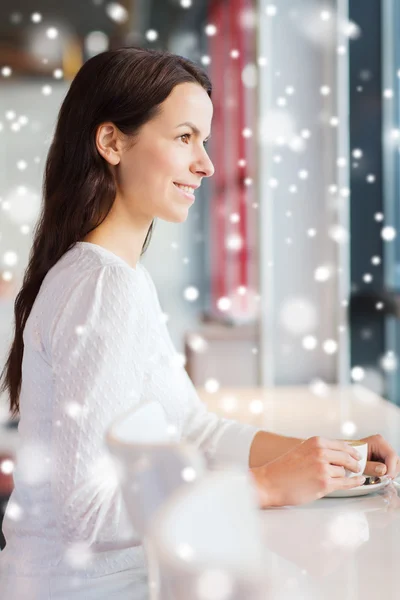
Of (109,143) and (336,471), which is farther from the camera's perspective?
A: (109,143)

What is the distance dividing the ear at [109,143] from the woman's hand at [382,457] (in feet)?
1.68

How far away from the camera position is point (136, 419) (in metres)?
0.62

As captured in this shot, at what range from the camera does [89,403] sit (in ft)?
2.52

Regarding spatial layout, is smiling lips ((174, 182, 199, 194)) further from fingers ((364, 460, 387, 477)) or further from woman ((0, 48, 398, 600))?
fingers ((364, 460, 387, 477))

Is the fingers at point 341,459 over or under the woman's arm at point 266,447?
over

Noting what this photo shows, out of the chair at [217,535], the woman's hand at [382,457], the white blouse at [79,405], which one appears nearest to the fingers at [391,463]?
the woman's hand at [382,457]

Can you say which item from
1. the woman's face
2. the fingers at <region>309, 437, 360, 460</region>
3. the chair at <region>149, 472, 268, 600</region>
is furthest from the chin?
the chair at <region>149, 472, 268, 600</region>

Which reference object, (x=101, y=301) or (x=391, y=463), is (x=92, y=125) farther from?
(x=391, y=463)

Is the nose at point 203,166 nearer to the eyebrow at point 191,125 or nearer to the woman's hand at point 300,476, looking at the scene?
the eyebrow at point 191,125

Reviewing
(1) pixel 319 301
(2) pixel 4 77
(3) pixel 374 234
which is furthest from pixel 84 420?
(2) pixel 4 77

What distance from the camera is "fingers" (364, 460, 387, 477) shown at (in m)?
0.97

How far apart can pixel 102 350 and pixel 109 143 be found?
0.36m

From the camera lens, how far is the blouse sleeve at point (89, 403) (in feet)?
2.51

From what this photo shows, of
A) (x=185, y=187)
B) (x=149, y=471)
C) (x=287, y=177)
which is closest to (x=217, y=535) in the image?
(x=149, y=471)
